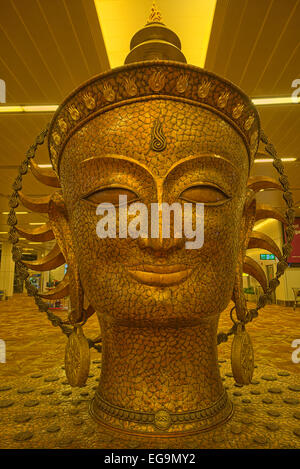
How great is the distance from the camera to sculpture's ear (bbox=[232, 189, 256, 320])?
1320mm

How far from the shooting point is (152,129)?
1.05m

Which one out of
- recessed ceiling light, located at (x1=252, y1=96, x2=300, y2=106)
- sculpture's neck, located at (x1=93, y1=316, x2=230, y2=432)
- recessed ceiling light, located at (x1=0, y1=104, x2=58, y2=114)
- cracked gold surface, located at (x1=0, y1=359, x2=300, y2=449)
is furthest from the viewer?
recessed ceiling light, located at (x1=0, y1=104, x2=58, y2=114)

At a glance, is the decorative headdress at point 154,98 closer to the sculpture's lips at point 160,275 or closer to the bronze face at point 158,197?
the bronze face at point 158,197

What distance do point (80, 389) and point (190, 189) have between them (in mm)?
1115

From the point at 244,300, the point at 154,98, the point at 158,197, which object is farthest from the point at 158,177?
the point at 244,300

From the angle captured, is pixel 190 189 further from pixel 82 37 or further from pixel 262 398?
pixel 82 37

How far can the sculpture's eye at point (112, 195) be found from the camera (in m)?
1.04

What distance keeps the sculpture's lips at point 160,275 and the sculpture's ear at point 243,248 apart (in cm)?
39

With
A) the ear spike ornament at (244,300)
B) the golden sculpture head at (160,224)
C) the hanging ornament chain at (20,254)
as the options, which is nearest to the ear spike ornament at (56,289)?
the hanging ornament chain at (20,254)

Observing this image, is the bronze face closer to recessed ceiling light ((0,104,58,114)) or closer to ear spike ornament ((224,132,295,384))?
ear spike ornament ((224,132,295,384))

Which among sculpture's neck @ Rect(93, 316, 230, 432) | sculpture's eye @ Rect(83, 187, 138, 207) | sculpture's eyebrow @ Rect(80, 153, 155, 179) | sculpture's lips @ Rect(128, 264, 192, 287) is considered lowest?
sculpture's neck @ Rect(93, 316, 230, 432)

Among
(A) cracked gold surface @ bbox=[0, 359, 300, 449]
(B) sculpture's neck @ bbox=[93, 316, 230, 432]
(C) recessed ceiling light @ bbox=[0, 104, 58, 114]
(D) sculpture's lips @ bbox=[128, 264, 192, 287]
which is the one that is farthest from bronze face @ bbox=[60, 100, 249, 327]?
(C) recessed ceiling light @ bbox=[0, 104, 58, 114]

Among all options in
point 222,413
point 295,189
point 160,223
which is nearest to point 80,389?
point 222,413

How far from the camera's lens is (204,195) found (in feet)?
3.55
